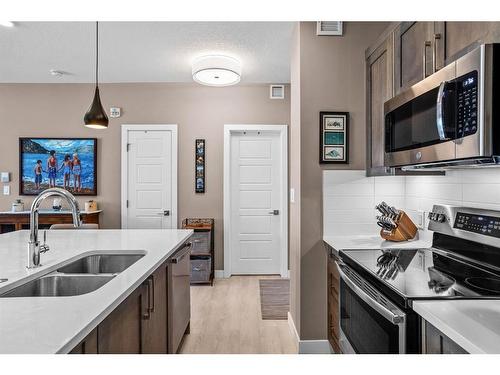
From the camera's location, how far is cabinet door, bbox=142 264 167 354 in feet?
5.38

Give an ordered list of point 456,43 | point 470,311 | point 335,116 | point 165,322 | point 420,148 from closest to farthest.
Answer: point 470,311
point 456,43
point 420,148
point 165,322
point 335,116

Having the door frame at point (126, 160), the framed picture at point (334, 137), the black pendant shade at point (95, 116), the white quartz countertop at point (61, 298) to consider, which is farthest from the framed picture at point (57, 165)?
the framed picture at point (334, 137)

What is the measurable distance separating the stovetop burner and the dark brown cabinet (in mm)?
880

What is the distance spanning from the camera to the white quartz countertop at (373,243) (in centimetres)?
212

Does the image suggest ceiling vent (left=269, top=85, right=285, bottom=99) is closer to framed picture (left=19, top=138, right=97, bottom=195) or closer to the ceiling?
the ceiling

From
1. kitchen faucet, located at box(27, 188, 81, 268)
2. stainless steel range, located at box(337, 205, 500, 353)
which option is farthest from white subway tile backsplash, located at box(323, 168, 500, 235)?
kitchen faucet, located at box(27, 188, 81, 268)

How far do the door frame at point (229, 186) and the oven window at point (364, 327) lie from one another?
2.58 m

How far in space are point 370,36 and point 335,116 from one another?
0.65 metres

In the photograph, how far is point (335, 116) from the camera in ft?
8.16

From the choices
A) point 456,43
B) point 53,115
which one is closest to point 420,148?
point 456,43

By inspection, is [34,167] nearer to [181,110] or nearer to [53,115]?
[53,115]

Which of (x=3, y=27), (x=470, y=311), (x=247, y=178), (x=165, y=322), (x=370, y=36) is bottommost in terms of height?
(x=165, y=322)

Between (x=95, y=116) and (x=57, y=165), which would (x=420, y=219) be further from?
(x=57, y=165)

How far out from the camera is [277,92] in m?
4.53
